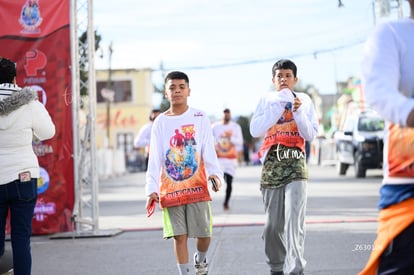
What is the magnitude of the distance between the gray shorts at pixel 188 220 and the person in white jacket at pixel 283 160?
1.77 ft

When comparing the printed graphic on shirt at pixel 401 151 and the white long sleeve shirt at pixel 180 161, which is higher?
the printed graphic on shirt at pixel 401 151

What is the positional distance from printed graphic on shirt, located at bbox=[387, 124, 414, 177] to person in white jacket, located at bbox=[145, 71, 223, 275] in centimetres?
331

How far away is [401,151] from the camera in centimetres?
336

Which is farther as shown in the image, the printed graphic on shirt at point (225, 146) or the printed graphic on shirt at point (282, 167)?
the printed graphic on shirt at point (225, 146)

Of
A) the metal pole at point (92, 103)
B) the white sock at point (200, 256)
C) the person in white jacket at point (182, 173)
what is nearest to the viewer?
the person in white jacket at point (182, 173)

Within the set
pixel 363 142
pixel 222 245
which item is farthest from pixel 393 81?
pixel 363 142

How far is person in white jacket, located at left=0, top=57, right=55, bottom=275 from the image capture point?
6.44 metres

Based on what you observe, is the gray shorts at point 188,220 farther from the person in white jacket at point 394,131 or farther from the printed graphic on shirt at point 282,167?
the person in white jacket at point 394,131

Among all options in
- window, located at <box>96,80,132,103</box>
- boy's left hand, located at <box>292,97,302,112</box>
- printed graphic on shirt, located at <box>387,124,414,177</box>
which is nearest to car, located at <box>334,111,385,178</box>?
boy's left hand, located at <box>292,97,302,112</box>

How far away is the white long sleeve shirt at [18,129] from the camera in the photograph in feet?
21.3

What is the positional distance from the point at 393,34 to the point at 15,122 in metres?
3.98

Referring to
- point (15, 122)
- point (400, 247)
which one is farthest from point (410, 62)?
point (15, 122)

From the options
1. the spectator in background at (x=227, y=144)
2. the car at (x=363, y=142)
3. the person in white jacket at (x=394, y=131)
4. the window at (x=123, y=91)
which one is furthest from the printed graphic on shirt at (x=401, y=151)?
the window at (x=123, y=91)

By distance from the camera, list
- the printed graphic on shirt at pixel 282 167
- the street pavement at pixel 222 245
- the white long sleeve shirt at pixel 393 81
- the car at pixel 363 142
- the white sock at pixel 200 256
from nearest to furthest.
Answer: the white long sleeve shirt at pixel 393 81, the printed graphic on shirt at pixel 282 167, the white sock at pixel 200 256, the street pavement at pixel 222 245, the car at pixel 363 142
